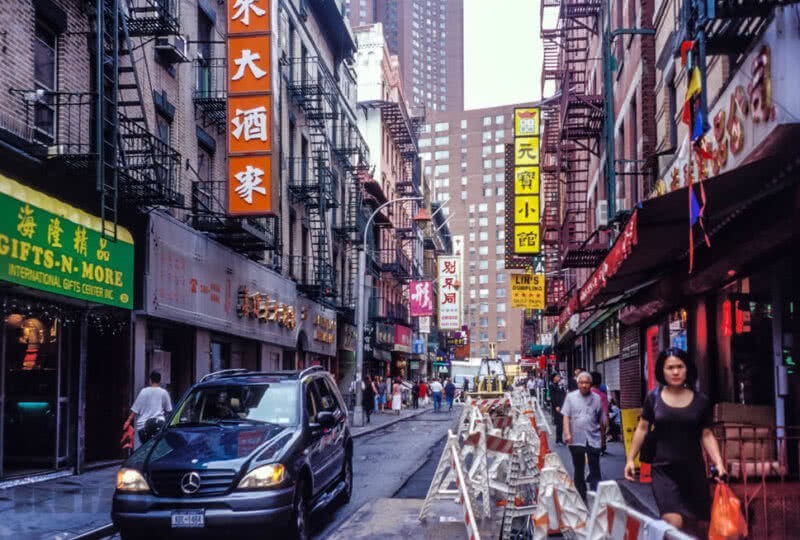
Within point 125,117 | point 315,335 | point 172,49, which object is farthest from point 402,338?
point 125,117

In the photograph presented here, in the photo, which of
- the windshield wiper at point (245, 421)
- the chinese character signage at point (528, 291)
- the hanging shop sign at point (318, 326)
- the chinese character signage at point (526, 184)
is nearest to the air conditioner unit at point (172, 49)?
the windshield wiper at point (245, 421)

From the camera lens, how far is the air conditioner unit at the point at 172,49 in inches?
771

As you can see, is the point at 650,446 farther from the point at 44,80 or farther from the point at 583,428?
the point at 44,80

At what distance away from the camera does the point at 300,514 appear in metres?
9.51

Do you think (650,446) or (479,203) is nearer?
(650,446)

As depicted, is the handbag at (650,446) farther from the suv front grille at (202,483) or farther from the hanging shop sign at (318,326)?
the hanging shop sign at (318,326)

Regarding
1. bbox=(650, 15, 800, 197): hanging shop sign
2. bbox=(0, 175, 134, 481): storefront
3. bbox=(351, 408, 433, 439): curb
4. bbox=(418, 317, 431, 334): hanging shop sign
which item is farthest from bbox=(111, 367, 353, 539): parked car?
bbox=(418, 317, 431, 334): hanging shop sign

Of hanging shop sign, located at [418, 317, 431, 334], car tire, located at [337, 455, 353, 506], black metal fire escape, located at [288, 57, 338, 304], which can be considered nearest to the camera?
car tire, located at [337, 455, 353, 506]

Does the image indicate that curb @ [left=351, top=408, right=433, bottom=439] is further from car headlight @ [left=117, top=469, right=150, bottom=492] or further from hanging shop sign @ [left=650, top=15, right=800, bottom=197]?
hanging shop sign @ [left=650, top=15, right=800, bottom=197]

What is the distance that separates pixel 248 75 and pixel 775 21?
15.3 meters

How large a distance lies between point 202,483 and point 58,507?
13.7 ft

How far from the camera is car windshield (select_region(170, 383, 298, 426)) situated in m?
10.5

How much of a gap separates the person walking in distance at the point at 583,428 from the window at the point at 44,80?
932 cm

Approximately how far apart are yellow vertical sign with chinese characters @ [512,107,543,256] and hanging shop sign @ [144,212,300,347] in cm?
1005
